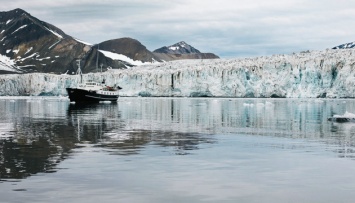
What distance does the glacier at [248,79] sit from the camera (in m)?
79.4

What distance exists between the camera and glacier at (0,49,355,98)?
7938 cm

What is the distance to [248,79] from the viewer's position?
86562 millimetres

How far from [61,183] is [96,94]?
6808 cm

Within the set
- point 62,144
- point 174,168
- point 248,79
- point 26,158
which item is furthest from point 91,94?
point 174,168

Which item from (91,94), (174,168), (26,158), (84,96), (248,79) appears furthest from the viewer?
(248,79)

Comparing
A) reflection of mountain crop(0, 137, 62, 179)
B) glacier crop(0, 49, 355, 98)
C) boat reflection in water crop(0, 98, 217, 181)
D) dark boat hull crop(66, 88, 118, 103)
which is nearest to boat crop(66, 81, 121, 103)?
Result: dark boat hull crop(66, 88, 118, 103)

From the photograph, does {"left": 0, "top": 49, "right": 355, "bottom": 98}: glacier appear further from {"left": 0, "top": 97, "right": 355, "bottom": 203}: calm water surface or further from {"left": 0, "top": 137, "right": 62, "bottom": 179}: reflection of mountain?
{"left": 0, "top": 137, "right": 62, "bottom": 179}: reflection of mountain

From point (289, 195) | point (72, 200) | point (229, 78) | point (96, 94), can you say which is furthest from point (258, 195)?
point (229, 78)

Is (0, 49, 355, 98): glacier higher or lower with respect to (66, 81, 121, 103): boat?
higher

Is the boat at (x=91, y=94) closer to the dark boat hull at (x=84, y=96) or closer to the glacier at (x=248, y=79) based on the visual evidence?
the dark boat hull at (x=84, y=96)

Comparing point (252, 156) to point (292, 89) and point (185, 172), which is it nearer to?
point (185, 172)

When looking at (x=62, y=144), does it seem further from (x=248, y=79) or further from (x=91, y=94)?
(x=248, y=79)

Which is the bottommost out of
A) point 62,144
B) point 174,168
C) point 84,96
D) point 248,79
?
point 174,168

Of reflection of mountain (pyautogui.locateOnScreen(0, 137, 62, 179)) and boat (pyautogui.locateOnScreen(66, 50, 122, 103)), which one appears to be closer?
reflection of mountain (pyautogui.locateOnScreen(0, 137, 62, 179))
